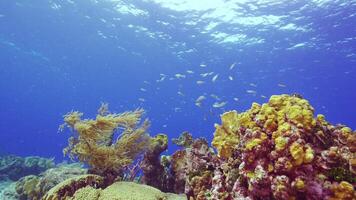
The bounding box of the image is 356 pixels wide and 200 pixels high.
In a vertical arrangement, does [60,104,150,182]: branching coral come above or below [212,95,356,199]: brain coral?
above

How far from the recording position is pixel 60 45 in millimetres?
49312

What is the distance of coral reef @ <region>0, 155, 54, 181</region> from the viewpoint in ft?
58.6

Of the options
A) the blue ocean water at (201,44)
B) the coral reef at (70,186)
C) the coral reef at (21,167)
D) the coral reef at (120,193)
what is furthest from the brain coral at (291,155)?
the coral reef at (21,167)

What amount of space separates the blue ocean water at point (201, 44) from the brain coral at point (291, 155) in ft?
42.4

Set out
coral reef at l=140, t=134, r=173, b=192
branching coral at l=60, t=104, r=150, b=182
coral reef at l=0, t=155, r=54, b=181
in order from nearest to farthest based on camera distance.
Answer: branching coral at l=60, t=104, r=150, b=182 → coral reef at l=140, t=134, r=173, b=192 → coral reef at l=0, t=155, r=54, b=181

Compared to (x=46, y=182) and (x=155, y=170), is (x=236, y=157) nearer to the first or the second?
(x=155, y=170)

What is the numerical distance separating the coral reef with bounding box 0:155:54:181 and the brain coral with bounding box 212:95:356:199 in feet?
52.2

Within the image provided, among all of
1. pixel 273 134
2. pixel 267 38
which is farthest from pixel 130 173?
pixel 267 38

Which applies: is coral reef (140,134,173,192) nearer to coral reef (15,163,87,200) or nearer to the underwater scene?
the underwater scene

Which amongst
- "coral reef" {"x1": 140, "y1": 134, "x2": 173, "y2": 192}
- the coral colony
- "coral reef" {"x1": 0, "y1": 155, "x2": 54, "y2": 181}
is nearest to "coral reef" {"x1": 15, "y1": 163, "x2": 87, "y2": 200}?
the coral colony

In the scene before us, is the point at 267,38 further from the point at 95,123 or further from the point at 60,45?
the point at 60,45

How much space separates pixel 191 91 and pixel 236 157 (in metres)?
55.3

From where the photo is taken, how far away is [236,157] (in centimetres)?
542

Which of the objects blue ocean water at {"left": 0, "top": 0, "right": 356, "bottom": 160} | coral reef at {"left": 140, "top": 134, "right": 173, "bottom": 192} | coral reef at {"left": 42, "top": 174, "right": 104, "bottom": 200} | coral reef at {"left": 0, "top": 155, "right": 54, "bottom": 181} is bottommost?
coral reef at {"left": 42, "top": 174, "right": 104, "bottom": 200}
